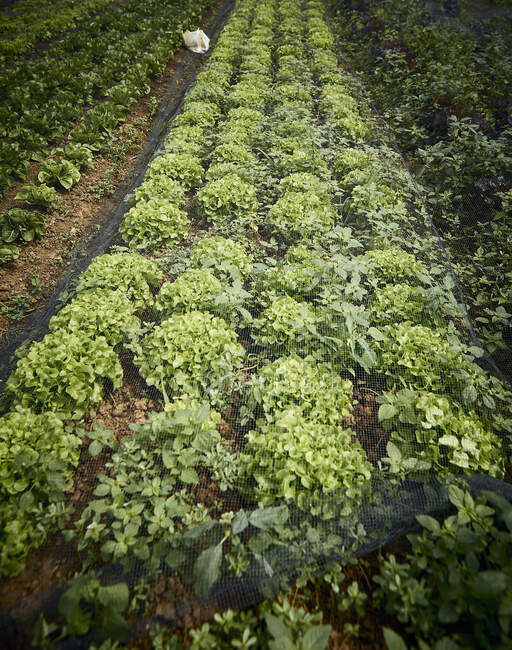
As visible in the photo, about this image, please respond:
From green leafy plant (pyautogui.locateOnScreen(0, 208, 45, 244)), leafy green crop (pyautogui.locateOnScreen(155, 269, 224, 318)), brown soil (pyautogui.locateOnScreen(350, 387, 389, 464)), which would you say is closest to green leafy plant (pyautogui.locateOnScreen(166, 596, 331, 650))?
brown soil (pyautogui.locateOnScreen(350, 387, 389, 464))

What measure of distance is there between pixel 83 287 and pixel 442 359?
3.69m

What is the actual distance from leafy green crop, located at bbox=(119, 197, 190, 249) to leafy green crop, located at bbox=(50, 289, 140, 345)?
1.11 meters

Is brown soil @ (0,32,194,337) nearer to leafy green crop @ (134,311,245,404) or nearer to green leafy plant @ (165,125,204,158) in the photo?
green leafy plant @ (165,125,204,158)

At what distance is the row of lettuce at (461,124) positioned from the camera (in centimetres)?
412

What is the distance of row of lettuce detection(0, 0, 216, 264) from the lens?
194 inches

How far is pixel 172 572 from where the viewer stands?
1986 mm

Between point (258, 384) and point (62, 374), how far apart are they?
166 centimetres

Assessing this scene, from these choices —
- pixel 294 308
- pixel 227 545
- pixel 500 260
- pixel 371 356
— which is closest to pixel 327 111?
pixel 500 260

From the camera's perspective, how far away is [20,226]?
14.7ft

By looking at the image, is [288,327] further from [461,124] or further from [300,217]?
[461,124]

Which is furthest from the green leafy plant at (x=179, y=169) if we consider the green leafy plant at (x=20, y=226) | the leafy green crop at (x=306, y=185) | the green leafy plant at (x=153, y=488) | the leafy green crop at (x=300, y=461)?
the leafy green crop at (x=300, y=461)

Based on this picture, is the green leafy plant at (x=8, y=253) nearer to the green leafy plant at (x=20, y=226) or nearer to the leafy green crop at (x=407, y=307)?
the green leafy plant at (x=20, y=226)

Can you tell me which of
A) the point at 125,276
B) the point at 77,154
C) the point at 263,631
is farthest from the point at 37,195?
the point at 263,631

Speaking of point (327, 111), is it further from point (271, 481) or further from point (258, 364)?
point (271, 481)
